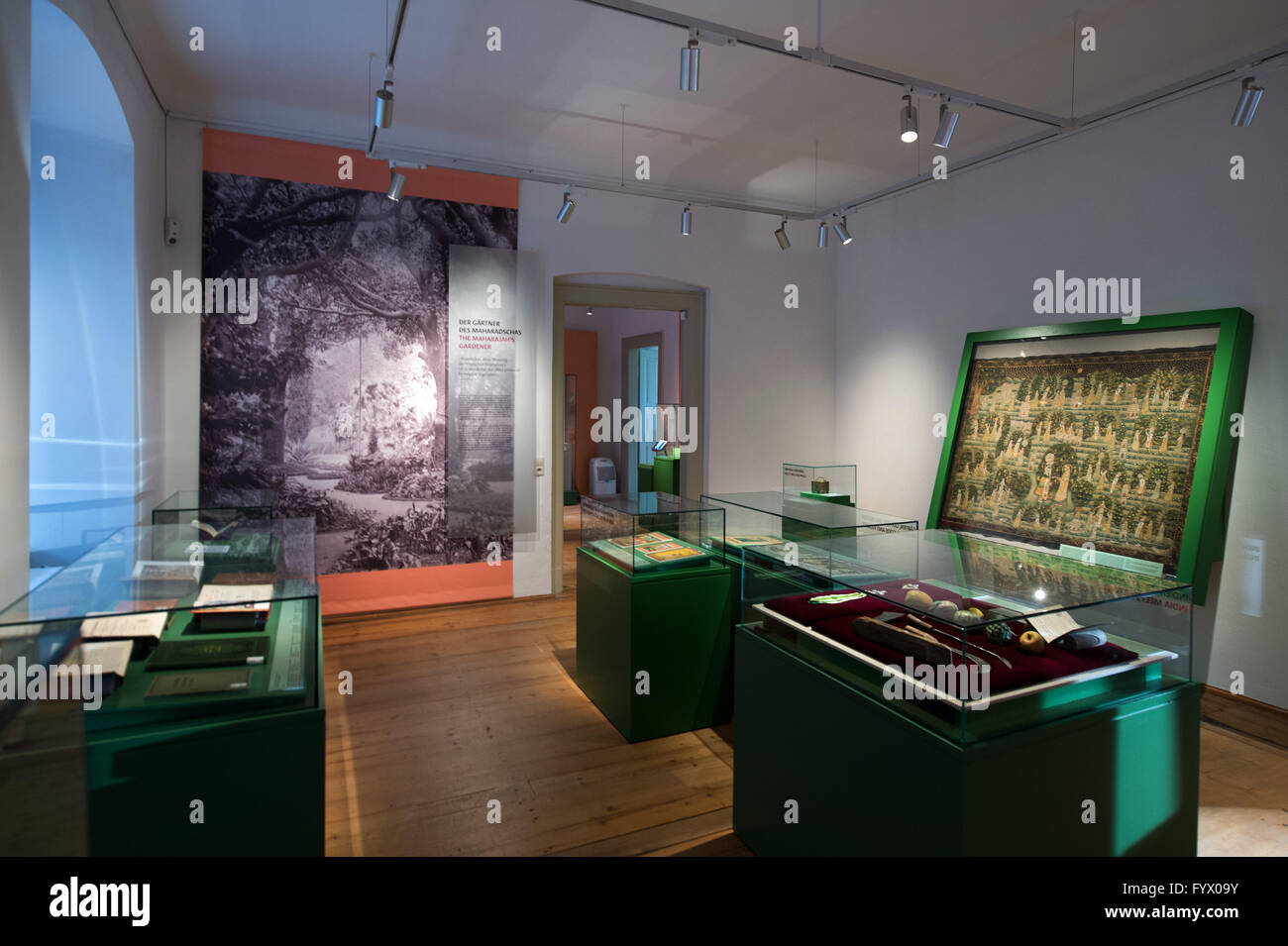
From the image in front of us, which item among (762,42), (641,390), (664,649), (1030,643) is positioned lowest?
(664,649)

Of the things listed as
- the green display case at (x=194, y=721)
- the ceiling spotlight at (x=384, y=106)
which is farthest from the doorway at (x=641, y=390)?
the green display case at (x=194, y=721)

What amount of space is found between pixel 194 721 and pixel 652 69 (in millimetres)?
4099

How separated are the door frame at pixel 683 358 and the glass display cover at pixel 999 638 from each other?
406 cm

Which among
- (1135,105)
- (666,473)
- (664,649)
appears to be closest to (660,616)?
(664,649)

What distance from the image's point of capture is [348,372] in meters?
5.46

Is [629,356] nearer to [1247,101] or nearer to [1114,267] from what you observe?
[1114,267]

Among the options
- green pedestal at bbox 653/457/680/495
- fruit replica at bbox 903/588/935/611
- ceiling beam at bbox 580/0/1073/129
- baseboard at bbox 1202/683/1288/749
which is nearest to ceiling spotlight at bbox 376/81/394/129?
ceiling beam at bbox 580/0/1073/129

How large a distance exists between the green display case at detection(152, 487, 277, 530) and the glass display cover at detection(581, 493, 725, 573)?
1.68 meters

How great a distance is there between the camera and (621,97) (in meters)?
4.70

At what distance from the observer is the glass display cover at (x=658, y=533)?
370 cm

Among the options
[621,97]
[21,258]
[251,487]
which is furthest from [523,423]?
[21,258]

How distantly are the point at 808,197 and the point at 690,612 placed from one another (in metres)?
4.73

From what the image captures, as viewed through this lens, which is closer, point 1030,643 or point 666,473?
point 1030,643
